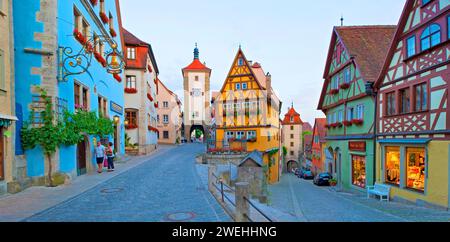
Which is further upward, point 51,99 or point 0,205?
point 51,99

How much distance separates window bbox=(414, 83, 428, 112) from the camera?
10.9m

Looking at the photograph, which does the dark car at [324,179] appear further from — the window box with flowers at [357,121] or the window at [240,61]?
the window at [240,61]

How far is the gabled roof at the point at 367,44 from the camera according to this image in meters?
15.3

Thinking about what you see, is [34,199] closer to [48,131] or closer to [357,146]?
[48,131]

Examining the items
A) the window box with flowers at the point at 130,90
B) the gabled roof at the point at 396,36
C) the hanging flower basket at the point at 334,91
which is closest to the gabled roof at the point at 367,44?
the gabled roof at the point at 396,36

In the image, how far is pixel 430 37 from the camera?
34.8ft

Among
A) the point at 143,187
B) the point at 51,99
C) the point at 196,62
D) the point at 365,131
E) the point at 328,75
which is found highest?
the point at 196,62

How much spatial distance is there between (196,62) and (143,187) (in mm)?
44297

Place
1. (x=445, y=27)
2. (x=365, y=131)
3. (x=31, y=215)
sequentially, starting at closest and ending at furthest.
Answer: (x=31, y=215), (x=445, y=27), (x=365, y=131)

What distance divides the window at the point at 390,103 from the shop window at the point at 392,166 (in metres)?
1.95

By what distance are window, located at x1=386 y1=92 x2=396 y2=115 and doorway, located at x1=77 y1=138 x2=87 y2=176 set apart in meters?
16.2

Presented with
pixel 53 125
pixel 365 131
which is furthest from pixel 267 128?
pixel 53 125
